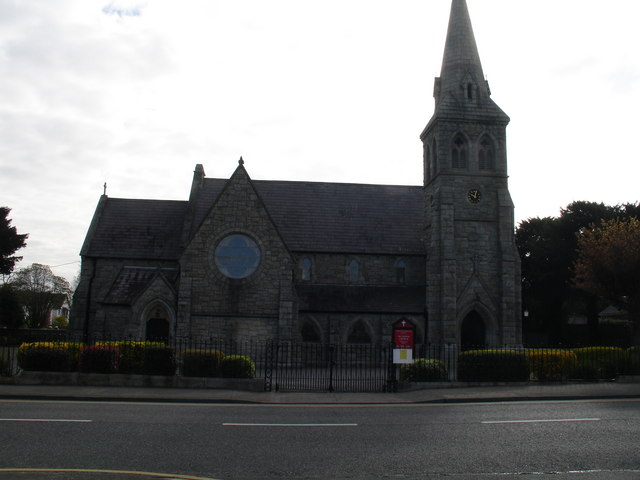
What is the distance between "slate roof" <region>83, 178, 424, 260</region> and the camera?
3688 centimetres

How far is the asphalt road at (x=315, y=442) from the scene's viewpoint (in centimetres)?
823

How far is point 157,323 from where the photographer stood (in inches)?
1193

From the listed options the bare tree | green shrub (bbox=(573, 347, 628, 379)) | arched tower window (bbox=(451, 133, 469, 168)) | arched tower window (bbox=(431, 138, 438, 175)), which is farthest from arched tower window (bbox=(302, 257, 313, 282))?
the bare tree

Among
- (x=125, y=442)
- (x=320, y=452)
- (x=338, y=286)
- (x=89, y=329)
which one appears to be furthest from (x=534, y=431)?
(x=89, y=329)

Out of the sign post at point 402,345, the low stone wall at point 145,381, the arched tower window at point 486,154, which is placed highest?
the arched tower window at point 486,154

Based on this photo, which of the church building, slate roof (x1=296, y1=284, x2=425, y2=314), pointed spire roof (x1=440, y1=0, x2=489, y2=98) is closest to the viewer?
the church building

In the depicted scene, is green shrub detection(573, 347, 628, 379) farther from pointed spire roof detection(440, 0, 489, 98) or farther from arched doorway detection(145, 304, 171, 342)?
arched doorway detection(145, 304, 171, 342)

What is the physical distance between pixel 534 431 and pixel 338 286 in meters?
25.4

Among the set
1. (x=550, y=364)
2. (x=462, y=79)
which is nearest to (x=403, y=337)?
(x=550, y=364)

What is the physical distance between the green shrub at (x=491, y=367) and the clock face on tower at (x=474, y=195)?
610 inches

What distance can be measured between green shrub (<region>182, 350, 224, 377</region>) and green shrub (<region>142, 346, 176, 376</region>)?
0.49 m

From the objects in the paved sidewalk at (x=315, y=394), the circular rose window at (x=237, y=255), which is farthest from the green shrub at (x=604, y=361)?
the circular rose window at (x=237, y=255)

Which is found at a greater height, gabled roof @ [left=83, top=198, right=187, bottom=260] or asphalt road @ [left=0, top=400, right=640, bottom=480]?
gabled roof @ [left=83, top=198, right=187, bottom=260]

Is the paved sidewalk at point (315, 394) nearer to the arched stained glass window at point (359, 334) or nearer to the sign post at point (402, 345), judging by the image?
the sign post at point (402, 345)
